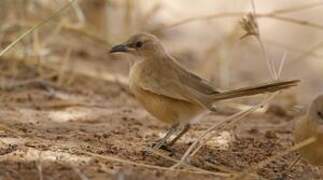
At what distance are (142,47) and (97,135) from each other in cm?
64

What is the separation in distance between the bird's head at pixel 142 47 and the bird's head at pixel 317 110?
3.67ft

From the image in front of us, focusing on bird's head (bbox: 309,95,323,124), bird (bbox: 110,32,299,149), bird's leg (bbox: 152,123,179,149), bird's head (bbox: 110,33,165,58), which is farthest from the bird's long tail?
bird's head (bbox: 110,33,165,58)

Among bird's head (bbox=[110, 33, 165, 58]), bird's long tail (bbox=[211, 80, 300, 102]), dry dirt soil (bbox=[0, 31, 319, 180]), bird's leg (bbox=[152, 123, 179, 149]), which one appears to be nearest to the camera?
dry dirt soil (bbox=[0, 31, 319, 180])

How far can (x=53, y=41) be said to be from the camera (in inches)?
349

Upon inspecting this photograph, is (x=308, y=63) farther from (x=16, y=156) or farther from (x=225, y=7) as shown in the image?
(x=16, y=156)

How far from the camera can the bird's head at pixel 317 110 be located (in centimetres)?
481

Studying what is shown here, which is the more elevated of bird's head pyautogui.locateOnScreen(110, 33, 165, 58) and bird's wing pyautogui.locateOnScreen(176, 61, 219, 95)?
bird's head pyautogui.locateOnScreen(110, 33, 165, 58)

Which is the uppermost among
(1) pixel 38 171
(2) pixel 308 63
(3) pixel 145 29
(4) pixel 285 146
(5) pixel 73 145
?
(2) pixel 308 63

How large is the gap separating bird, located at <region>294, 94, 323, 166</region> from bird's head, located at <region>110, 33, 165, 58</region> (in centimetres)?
111

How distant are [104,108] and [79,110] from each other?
0.29 m

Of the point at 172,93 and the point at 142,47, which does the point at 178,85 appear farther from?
the point at 142,47

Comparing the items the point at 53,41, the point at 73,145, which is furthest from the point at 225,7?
the point at 73,145

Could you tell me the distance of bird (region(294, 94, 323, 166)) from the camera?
4.80m

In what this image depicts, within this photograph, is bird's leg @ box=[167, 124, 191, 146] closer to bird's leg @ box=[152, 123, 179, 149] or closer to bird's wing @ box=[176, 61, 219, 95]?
bird's leg @ box=[152, 123, 179, 149]
